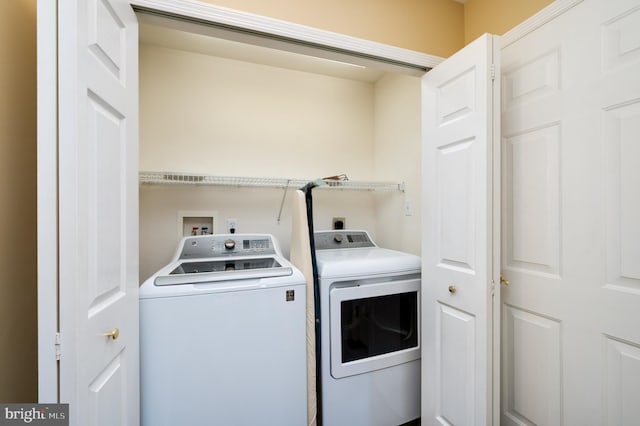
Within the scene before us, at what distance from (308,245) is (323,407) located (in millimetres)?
875

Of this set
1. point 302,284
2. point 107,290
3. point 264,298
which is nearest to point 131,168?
point 107,290

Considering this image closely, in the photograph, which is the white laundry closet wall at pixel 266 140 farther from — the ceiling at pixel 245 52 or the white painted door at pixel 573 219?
the white painted door at pixel 573 219

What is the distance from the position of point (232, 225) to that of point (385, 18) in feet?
5.69

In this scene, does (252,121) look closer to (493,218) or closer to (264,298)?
(264,298)

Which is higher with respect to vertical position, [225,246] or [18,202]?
[18,202]

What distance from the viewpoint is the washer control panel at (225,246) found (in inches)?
69.9

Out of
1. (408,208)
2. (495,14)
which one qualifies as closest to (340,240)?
(408,208)

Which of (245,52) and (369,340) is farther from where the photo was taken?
(245,52)

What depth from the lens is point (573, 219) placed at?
1041 mm

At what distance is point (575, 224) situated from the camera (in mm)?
1035

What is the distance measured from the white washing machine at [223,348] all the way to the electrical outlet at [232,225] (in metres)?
0.77

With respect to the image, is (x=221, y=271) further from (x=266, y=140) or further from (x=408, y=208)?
(x=408, y=208)

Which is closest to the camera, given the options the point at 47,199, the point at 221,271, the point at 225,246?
the point at 47,199

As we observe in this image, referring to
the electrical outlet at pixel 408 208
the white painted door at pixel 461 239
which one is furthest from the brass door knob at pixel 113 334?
the electrical outlet at pixel 408 208
